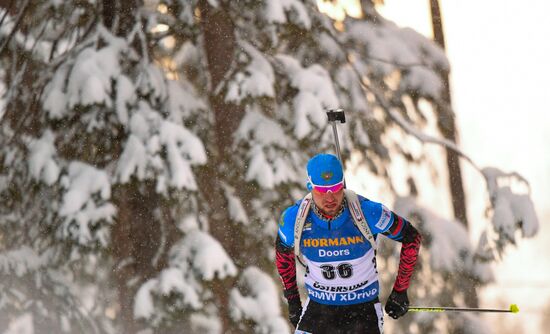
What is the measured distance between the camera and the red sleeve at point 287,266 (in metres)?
6.63

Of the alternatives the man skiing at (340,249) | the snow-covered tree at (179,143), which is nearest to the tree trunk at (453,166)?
the snow-covered tree at (179,143)

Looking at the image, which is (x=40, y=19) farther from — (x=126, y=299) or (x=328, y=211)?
(x=328, y=211)

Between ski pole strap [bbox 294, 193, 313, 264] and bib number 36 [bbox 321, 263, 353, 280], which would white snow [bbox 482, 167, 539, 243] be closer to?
bib number 36 [bbox 321, 263, 353, 280]

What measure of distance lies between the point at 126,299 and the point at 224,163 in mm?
2270

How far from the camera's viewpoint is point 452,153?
14.8 metres

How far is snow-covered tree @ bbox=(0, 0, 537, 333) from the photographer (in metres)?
11.2

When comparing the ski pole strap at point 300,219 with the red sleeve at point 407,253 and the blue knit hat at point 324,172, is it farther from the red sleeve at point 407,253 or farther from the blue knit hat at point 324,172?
the red sleeve at point 407,253

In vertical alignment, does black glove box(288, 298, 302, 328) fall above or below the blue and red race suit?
below

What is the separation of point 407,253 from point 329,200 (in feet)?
2.91

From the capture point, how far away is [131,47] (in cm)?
1162

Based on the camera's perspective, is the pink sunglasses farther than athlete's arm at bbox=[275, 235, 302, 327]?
No

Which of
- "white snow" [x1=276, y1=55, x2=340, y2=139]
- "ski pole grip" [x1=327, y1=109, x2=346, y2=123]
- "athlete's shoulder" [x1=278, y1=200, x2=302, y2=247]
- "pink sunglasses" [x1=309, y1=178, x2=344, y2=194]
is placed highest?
"pink sunglasses" [x1=309, y1=178, x2=344, y2=194]

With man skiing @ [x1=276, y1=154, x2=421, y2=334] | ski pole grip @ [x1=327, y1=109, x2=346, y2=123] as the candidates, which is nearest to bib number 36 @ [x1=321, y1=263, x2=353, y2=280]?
man skiing @ [x1=276, y1=154, x2=421, y2=334]

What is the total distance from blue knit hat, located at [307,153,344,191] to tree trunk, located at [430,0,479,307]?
7.80 metres
